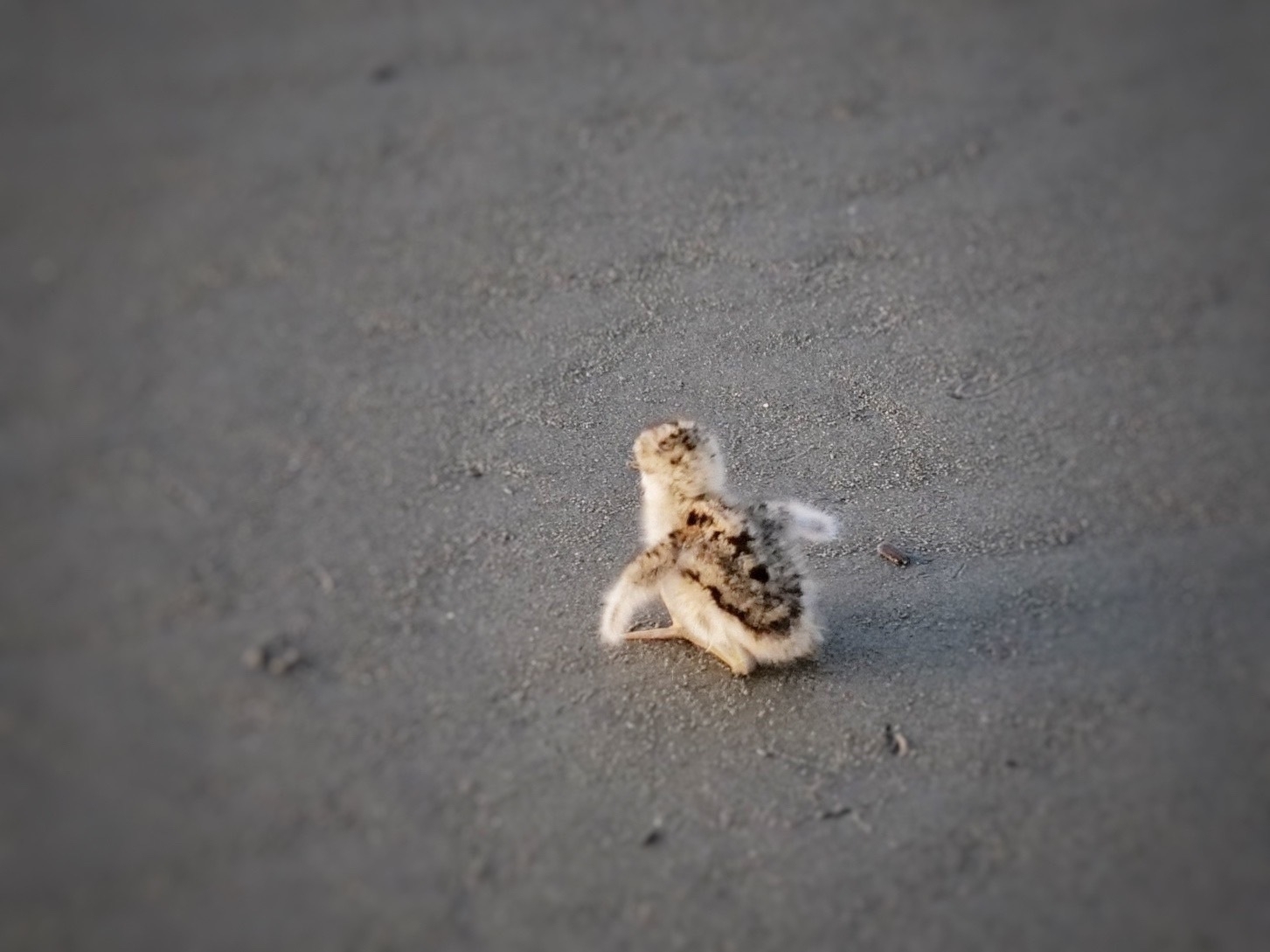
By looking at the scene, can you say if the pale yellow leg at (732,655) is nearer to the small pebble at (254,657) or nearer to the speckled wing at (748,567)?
the speckled wing at (748,567)

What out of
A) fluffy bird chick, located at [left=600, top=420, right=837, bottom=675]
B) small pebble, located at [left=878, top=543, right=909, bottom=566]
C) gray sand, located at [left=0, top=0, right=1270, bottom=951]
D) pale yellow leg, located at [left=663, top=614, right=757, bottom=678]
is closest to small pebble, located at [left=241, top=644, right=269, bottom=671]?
gray sand, located at [left=0, top=0, right=1270, bottom=951]

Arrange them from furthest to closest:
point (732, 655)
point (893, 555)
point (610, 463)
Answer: point (610, 463) < point (893, 555) < point (732, 655)

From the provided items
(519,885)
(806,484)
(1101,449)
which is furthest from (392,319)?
(1101,449)

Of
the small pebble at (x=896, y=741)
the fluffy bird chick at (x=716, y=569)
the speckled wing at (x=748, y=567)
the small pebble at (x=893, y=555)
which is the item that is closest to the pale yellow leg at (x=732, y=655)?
the fluffy bird chick at (x=716, y=569)

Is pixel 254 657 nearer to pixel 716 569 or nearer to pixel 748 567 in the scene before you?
pixel 716 569

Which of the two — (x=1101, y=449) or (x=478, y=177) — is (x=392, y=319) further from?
(x=1101, y=449)

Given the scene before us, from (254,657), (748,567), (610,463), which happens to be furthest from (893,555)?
(254,657)
